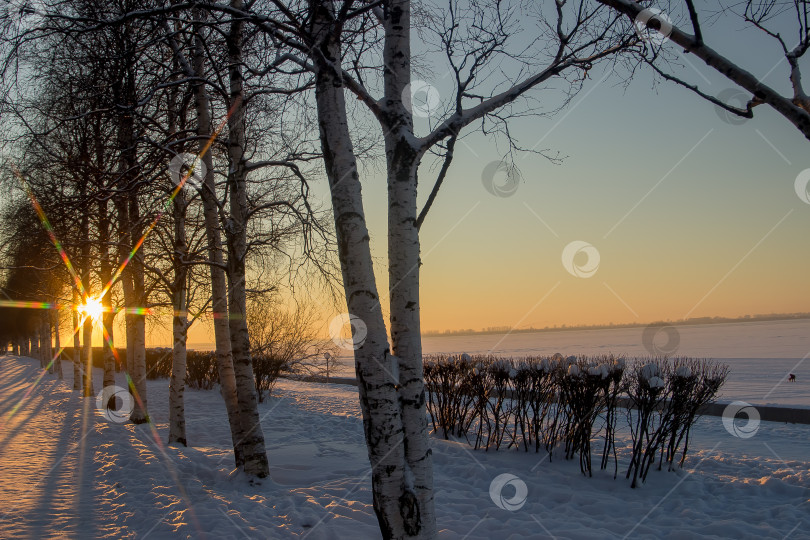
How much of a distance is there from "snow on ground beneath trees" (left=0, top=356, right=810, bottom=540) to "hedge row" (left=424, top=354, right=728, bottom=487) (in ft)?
1.21

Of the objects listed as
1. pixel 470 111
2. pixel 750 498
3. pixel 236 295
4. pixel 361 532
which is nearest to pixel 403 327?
pixel 470 111

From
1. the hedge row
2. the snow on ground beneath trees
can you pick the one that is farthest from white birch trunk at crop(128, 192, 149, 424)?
the hedge row

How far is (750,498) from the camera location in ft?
18.7

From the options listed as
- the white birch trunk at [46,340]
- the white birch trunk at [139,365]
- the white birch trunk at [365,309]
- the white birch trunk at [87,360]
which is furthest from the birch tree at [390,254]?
the white birch trunk at [46,340]

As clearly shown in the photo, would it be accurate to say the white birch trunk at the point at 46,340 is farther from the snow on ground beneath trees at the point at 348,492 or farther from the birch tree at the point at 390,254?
the birch tree at the point at 390,254

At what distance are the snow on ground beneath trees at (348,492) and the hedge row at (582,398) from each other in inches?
14.5

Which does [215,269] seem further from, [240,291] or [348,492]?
[348,492]

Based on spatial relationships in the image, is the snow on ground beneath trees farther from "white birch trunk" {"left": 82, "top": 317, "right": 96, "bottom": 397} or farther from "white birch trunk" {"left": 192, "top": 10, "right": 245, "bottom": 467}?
"white birch trunk" {"left": 82, "top": 317, "right": 96, "bottom": 397}

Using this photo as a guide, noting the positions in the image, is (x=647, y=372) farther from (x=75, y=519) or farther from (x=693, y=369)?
(x=75, y=519)

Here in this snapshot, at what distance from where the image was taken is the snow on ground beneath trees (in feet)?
15.4

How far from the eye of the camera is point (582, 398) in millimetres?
7027

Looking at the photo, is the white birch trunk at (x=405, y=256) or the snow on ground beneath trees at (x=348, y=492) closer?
the white birch trunk at (x=405, y=256)

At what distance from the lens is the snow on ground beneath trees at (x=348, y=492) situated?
4.70 metres

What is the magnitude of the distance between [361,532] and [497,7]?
4.54 metres
